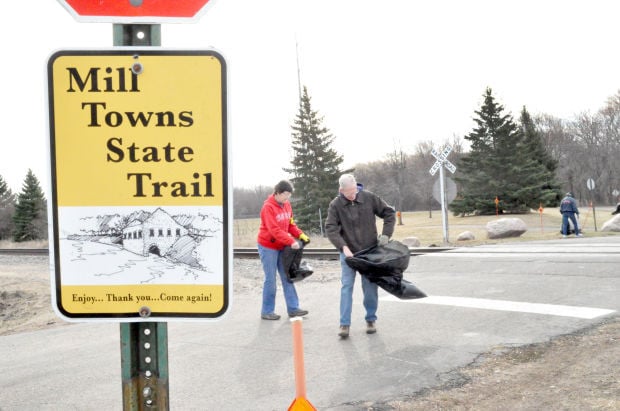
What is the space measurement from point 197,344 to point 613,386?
429cm

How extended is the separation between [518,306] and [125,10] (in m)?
7.40

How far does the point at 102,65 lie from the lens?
5.21 feet

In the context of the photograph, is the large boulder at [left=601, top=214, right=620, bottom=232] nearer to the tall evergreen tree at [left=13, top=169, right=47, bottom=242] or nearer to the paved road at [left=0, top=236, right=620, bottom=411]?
the paved road at [left=0, top=236, right=620, bottom=411]

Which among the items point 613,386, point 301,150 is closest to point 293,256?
point 613,386

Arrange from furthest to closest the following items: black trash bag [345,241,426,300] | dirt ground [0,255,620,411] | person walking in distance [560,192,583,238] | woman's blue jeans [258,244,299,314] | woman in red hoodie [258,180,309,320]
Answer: person walking in distance [560,192,583,238]
woman's blue jeans [258,244,299,314]
woman in red hoodie [258,180,309,320]
black trash bag [345,241,426,300]
dirt ground [0,255,620,411]

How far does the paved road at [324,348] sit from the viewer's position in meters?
5.00

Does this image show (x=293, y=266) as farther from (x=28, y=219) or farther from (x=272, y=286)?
(x=28, y=219)

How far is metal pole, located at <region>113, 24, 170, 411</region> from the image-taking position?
1642 mm

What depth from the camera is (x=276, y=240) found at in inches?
314

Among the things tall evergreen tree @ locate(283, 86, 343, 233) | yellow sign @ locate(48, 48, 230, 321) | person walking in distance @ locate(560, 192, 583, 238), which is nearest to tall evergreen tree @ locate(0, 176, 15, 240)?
tall evergreen tree @ locate(283, 86, 343, 233)

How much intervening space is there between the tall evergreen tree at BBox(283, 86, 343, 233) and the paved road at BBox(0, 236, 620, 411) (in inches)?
1041

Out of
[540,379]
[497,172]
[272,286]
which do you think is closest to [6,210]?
[497,172]

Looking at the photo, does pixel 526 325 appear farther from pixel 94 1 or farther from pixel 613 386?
pixel 94 1

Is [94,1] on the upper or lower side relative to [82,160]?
upper
